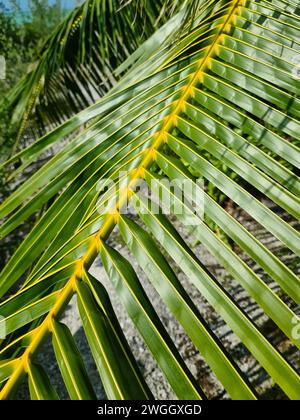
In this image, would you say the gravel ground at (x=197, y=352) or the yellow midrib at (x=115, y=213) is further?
the gravel ground at (x=197, y=352)

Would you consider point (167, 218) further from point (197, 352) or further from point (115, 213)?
point (197, 352)

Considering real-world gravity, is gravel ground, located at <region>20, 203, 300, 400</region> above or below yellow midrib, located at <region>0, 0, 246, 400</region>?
above

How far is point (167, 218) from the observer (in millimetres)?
596

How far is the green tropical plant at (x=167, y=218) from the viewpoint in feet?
1.43

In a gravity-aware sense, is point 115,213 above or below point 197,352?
below

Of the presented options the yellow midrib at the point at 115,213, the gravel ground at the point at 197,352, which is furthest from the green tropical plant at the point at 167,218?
the gravel ground at the point at 197,352

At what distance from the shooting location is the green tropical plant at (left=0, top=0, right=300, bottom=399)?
1.43 feet

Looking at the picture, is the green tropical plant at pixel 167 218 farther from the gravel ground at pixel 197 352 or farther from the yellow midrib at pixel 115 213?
the gravel ground at pixel 197 352

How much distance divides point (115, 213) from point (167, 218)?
0.09 metres

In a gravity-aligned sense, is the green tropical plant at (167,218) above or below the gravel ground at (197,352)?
below

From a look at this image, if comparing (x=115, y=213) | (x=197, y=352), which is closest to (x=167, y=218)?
(x=115, y=213)

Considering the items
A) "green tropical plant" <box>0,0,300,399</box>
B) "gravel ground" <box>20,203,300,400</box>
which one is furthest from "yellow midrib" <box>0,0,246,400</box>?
"gravel ground" <box>20,203,300,400</box>

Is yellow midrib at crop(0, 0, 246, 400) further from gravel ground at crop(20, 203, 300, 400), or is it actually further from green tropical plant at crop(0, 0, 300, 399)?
gravel ground at crop(20, 203, 300, 400)
